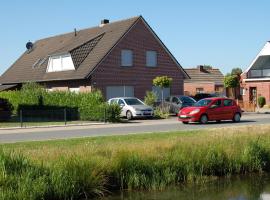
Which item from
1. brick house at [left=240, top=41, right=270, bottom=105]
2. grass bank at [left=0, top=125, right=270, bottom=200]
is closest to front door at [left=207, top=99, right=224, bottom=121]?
grass bank at [left=0, top=125, right=270, bottom=200]

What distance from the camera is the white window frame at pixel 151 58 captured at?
151 feet

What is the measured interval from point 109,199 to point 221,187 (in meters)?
3.41

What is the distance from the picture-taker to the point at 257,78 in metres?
58.1

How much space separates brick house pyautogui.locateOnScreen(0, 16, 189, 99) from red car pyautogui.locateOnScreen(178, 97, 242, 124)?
13.2 m

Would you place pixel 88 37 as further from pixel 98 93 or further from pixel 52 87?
pixel 98 93

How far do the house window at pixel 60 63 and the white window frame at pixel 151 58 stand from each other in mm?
6588

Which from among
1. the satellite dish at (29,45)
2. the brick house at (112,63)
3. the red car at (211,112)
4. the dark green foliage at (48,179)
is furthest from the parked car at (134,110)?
the satellite dish at (29,45)

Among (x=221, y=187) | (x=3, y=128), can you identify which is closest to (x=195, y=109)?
(x=3, y=128)

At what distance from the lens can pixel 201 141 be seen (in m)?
16.3

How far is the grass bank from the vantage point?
12.1 m

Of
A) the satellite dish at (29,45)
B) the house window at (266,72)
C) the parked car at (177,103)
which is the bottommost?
the parked car at (177,103)

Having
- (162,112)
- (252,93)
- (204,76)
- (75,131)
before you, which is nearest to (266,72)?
(252,93)

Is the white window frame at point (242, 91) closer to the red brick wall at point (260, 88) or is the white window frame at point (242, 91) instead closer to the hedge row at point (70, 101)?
the red brick wall at point (260, 88)

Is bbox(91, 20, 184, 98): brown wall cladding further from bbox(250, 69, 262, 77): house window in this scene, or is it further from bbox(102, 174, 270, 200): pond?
bbox(102, 174, 270, 200): pond
